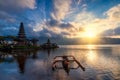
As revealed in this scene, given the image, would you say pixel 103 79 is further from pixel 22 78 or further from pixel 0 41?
pixel 0 41

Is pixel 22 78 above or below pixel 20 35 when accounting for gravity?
below

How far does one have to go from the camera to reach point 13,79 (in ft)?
115

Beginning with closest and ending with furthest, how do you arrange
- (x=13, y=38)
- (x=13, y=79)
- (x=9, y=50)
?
(x=13, y=79) → (x=9, y=50) → (x=13, y=38)

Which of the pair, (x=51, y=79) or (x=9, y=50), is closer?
(x=51, y=79)

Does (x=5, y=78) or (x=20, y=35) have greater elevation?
(x=20, y=35)

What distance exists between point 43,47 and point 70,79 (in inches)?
4388

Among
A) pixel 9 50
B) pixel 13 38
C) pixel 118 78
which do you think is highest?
pixel 13 38

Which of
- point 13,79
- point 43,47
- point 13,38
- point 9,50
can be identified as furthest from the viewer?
point 43,47

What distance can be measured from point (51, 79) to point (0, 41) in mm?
74048

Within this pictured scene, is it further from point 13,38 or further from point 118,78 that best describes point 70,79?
point 13,38

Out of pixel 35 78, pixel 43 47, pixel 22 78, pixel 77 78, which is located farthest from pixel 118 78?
pixel 43 47

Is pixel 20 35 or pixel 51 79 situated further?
pixel 20 35

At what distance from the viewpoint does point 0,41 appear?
10300 cm

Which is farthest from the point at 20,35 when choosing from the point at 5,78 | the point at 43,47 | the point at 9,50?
the point at 5,78
